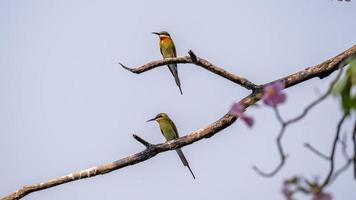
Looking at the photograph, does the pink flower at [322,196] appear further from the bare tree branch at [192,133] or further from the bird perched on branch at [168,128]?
the bird perched on branch at [168,128]

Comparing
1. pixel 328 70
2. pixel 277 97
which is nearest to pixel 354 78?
pixel 277 97

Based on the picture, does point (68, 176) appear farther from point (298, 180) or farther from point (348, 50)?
point (298, 180)

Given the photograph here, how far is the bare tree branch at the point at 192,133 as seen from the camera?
4.16 m

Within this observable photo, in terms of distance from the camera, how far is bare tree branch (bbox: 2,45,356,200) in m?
4.16

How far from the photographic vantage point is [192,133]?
172 inches

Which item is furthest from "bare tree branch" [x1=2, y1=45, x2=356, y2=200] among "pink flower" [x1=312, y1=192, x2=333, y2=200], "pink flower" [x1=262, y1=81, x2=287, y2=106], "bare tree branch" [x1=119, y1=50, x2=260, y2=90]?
"pink flower" [x1=312, y1=192, x2=333, y2=200]

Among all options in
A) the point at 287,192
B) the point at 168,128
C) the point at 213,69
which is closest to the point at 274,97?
the point at 287,192

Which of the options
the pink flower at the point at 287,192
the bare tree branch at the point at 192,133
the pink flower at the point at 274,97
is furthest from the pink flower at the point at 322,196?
the bare tree branch at the point at 192,133

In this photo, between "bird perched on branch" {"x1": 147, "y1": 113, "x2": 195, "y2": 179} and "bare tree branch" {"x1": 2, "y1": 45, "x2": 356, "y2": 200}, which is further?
"bird perched on branch" {"x1": 147, "y1": 113, "x2": 195, "y2": 179}

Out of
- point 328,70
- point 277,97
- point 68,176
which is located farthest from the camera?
point 68,176

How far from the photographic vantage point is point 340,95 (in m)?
1.55

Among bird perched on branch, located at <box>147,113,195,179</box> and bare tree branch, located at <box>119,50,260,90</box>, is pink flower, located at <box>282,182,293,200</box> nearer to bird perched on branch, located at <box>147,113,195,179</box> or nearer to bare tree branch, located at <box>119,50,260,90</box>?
bare tree branch, located at <box>119,50,260,90</box>

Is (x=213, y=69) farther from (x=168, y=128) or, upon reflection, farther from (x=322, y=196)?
(x=168, y=128)

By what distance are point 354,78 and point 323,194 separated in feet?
1.02
